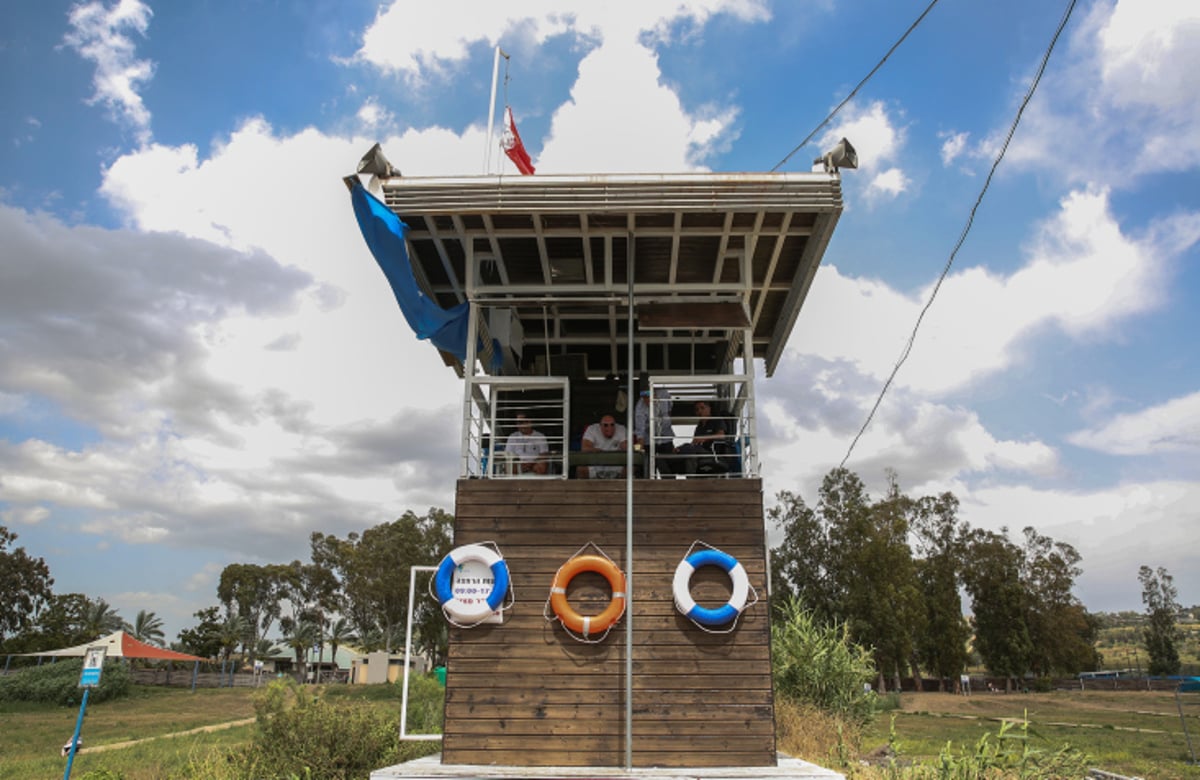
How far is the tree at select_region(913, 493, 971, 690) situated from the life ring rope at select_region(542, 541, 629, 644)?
1676 inches

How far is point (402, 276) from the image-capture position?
7.30 meters

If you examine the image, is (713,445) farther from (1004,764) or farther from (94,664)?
(94,664)

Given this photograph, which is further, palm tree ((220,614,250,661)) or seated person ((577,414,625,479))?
palm tree ((220,614,250,661))

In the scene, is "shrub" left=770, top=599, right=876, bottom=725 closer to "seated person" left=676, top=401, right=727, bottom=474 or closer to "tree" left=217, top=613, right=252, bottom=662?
"seated person" left=676, top=401, right=727, bottom=474

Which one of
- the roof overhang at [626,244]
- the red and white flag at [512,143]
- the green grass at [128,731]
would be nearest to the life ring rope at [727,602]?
the roof overhang at [626,244]

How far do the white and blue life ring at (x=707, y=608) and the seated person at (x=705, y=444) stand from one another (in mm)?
1057

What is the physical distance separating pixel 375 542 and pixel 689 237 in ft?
152

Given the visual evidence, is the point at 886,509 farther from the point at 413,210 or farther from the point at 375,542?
the point at 413,210

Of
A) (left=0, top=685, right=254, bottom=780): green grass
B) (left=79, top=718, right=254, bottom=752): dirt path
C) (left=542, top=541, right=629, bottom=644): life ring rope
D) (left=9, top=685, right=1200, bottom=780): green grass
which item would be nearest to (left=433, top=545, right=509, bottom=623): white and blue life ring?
(left=542, top=541, right=629, bottom=644): life ring rope

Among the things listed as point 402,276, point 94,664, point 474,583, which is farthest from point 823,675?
point 94,664

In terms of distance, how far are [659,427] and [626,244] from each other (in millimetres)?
1932

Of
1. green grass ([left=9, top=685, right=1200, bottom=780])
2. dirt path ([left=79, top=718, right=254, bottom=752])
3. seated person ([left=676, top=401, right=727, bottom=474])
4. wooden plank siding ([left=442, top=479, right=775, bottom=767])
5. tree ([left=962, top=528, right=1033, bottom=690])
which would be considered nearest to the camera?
wooden plank siding ([left=442, top=479, right=775, bottom=767])

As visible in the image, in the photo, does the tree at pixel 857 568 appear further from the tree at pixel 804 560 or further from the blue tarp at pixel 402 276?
the blue tarp at pixel 402 276

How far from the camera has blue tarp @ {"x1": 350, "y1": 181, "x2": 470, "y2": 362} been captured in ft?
22.3
